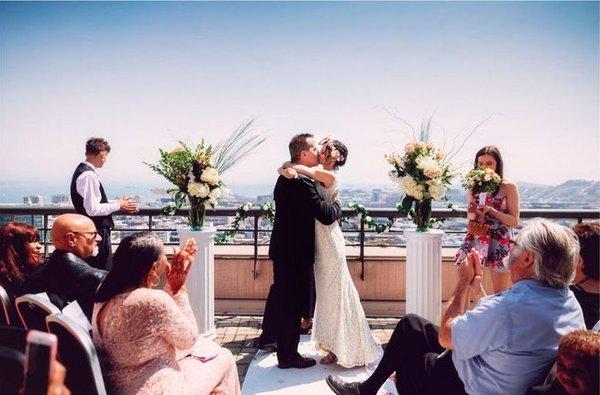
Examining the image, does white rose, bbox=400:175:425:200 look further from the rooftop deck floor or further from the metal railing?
the rooftop deck floor

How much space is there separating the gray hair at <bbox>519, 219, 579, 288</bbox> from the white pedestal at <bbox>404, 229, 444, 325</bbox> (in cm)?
199

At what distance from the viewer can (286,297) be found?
141 inches

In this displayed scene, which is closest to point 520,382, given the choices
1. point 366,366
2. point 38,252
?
point 366,366

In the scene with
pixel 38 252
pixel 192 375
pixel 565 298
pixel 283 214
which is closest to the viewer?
pixel 565 298

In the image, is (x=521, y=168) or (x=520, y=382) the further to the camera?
(x=521, y=168)

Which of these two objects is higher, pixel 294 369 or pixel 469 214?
pixel 469 214

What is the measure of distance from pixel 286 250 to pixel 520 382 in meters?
1.91

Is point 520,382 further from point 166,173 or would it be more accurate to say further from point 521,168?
point 166,173

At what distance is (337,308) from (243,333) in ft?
4.24

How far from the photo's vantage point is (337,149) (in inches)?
139

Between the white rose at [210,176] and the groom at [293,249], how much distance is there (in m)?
0.67

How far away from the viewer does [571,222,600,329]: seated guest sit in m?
2.27

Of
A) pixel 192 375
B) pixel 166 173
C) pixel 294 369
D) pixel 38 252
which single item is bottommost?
pixel 294 369

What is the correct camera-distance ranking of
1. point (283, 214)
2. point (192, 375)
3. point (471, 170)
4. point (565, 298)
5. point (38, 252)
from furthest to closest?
point (471, 170)
point (283, 214)
point (38, 252)
point (192, 375)
point (565, 298)
